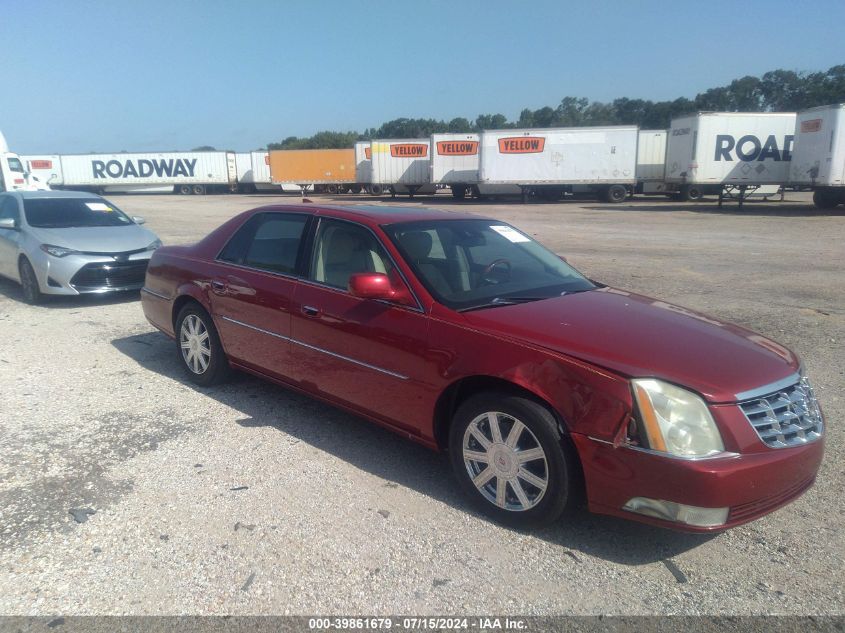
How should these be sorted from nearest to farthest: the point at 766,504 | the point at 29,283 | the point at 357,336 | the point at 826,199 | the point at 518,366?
the point at 766,504
the point at 518,366
the point at 357,336
the point at 29,283
the point at 826,199

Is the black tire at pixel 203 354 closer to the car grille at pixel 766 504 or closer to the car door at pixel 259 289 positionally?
the car door at pixel 259 289

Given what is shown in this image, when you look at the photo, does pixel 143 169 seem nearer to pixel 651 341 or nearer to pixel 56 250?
pixel 56 250

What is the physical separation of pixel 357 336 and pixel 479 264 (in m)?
0.94

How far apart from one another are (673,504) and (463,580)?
0.99 metres

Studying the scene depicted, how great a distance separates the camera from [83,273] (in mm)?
8211

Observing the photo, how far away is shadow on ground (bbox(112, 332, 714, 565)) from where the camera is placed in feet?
10.4

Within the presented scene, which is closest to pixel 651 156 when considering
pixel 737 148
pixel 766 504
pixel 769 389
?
pixel 737 148

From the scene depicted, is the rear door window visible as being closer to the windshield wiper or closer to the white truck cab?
the windshield wiper

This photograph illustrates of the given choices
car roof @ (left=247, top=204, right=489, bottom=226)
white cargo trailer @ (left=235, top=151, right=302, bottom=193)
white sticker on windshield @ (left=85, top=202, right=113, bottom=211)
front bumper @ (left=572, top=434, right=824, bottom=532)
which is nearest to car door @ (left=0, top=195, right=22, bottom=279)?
white sticker on windshield @ (left=85, top=202, right=113, bottom=211)

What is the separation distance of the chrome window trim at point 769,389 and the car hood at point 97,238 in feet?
26.2

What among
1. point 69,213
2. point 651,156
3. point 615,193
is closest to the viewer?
point 69,213

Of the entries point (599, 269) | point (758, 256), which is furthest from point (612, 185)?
point (599, 269)

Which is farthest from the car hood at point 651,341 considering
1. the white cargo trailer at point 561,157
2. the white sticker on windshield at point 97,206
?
the white cargo trailer at point 561,157

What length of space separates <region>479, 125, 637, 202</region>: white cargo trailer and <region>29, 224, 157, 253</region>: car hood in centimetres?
2686
